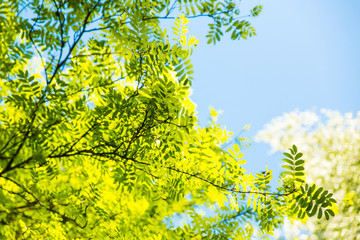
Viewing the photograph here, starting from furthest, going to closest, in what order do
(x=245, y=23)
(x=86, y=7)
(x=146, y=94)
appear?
(x=245, y=23)
(x=86, y=7)
(x=146, y=94)

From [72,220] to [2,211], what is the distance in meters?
0.57

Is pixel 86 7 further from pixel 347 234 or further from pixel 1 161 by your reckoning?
pixel 347 234

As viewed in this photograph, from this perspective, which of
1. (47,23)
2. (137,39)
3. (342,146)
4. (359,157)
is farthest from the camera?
(342,146)

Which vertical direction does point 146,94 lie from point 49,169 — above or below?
above

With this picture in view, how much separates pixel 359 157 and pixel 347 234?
265cm

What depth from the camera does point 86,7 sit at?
6.25 ft

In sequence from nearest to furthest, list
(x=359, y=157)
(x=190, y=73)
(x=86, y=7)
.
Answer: (x=190, y=73) < (x=86, y=7) < (x=359, y=157)

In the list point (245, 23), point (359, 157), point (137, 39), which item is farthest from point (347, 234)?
point (137, 39)

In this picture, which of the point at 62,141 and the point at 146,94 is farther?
the point at 62,141

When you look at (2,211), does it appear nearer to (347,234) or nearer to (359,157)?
(347,234)

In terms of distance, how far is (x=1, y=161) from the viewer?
1918 millimetres

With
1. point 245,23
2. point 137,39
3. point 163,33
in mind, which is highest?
point 245,23

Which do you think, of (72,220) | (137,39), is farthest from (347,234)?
(137,39)

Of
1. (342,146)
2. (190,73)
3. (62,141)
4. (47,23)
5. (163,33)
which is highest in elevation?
(342,146)
